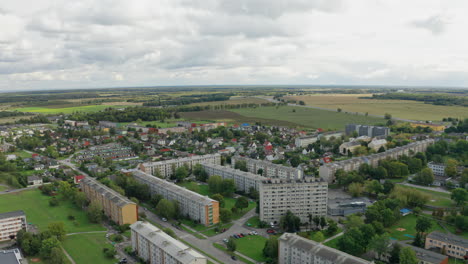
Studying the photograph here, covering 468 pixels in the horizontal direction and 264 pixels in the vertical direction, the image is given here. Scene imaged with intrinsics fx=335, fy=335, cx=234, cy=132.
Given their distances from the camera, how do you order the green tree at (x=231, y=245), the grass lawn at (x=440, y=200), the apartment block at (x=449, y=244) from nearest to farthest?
the apartment block at (x=449, y=244), the green tree at (x=231, y=245), the grass lawn at (x=440, y=200)

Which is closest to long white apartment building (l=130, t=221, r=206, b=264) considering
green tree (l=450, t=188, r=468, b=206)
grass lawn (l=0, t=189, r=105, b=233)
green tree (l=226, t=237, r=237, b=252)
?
green tree (l=226, t=237, r=237, b=252)

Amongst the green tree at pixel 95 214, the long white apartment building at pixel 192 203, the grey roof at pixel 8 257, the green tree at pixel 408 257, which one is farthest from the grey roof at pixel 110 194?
the green tree at pixel 408 257

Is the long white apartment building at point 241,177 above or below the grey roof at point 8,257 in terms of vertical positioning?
above

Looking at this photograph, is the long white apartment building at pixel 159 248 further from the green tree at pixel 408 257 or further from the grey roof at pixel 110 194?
the green tree at pixel 408 257

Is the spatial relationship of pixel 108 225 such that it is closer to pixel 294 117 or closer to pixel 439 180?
pixel 439 180

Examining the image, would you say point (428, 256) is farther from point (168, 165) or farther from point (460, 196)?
point (168, 165)

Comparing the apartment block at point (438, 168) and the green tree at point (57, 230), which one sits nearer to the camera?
the green tree at point (57, 230)

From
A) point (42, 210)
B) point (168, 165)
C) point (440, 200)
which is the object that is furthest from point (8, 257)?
point (440, 200)
